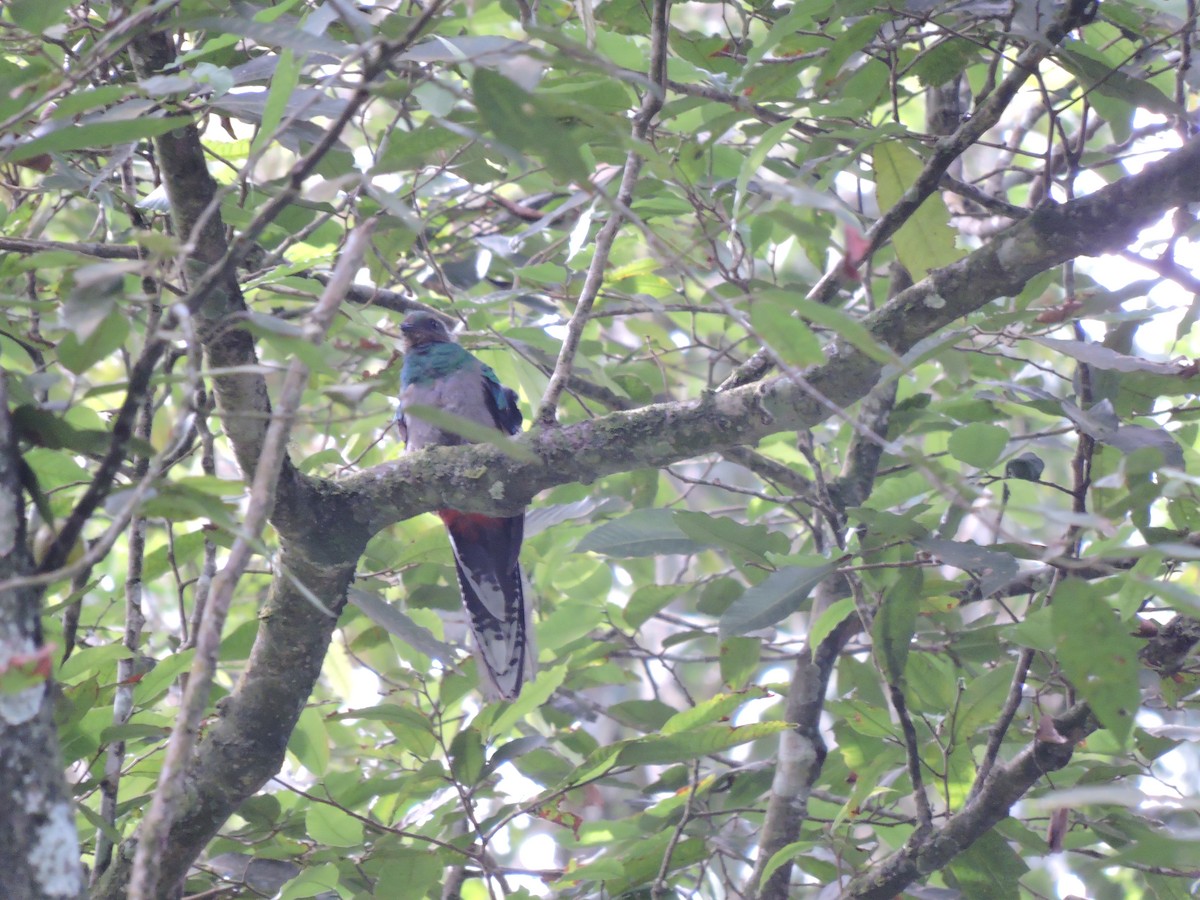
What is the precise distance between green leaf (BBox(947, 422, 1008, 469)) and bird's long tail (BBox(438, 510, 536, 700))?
183cm

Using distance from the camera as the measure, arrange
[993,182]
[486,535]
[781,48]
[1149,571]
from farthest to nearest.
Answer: [993,182] < [486,535] < [781,48] < [1149,571]

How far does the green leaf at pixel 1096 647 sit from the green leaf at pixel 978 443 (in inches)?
30.8

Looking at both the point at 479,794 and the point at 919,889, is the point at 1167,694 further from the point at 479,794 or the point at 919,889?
the point at 479,794

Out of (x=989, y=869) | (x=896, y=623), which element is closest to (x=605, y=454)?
(x=896, y=623)

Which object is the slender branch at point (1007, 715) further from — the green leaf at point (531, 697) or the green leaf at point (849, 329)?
the green leaf at point (849, 329)

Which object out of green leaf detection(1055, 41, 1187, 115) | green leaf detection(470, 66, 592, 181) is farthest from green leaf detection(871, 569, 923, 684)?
green leaf detection(470, 66, 592, 181)

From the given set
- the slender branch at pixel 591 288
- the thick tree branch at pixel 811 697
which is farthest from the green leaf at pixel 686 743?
the slender branch at pixel 591 288

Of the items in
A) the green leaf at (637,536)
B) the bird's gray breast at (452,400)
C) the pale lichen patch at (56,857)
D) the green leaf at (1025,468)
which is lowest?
the pale lichen patch at (56,857)

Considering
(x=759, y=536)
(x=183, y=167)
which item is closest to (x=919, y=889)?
(x=759, y=536)

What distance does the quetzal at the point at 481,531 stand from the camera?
12.3 feet

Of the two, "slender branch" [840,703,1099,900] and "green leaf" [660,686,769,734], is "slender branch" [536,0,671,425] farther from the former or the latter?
"slender branch" [840,703,1099,900]

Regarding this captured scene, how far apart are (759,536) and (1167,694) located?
0.97 meters

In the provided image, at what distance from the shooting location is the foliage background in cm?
144

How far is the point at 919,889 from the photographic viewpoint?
8.41ft
